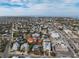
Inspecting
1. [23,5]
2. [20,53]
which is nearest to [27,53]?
[20,53]

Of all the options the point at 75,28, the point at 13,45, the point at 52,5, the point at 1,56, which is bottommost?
the point at 1,56

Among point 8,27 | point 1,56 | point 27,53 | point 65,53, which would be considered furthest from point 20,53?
point 65,53

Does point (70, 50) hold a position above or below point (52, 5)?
below

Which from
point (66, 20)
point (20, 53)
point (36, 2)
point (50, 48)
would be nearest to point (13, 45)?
point (20, 53)

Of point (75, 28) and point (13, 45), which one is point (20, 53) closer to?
point (13, 45)

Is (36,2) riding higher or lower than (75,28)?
higher

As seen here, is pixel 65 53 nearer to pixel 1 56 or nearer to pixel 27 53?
pixel 27 53

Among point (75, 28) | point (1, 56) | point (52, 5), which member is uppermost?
point (52, 5)

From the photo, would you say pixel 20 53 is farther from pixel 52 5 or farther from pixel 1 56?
pixel 52 5
